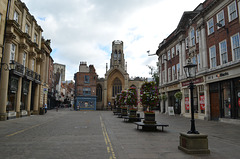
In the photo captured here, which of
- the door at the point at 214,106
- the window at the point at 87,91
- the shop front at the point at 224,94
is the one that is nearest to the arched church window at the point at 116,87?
the window at the point at 87,91

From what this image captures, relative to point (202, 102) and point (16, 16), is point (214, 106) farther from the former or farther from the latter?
point (16, 16)

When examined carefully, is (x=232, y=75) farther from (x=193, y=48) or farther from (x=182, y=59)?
(x=182, y=59)

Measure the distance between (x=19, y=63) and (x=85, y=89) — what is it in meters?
38.1

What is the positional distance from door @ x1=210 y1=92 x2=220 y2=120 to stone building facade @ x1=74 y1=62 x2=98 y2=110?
137 feet

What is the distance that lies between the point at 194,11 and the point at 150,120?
18.9 m

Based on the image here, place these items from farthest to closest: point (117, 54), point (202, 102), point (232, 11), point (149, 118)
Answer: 1. point (117, 54)
2. point (202, 102)
3. point (232, 11)
4. point (149, 118)

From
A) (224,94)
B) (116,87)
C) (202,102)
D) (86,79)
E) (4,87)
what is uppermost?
(86,79)

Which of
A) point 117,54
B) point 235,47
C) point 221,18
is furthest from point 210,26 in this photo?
point 117,54

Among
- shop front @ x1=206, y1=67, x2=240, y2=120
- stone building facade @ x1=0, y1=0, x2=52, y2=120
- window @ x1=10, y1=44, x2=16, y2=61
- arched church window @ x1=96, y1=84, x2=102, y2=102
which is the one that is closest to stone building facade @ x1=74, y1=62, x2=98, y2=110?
arched church window @ x1=96, y1=84, x2=102, y2=102

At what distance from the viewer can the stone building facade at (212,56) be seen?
56.4 ft

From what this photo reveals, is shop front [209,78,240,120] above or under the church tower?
under

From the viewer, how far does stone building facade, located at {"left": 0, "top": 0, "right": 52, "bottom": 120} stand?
728 inches

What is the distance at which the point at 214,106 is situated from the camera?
20.2 m

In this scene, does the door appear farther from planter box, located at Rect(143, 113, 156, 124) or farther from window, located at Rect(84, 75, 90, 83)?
window, located at Rect(84, 75, 90, 83)
